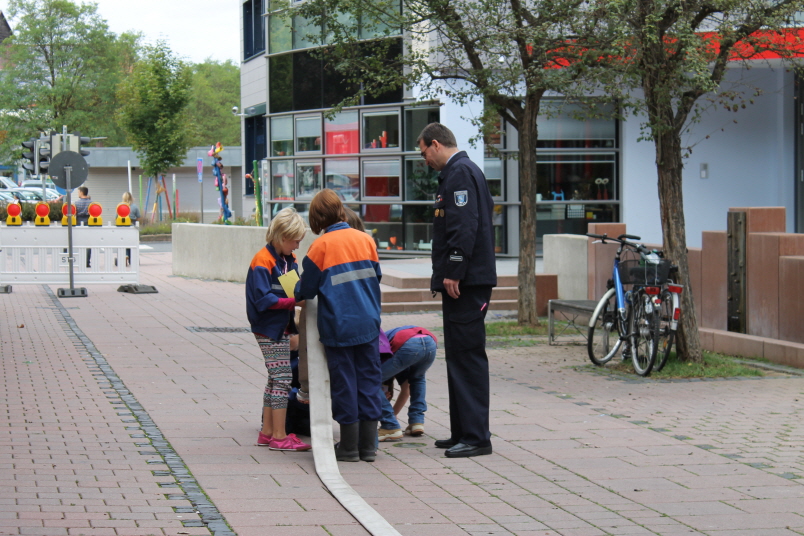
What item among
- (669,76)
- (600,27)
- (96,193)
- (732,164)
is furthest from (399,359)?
(96,193)

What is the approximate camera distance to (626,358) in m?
9.80

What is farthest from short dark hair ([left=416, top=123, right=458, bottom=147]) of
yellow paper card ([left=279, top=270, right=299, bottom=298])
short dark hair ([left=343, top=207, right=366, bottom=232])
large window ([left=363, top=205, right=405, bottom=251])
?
large window ([left=363, top=205, right=405, bottom=251])

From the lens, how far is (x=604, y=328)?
32.7 ft

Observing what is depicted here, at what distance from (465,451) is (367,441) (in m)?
0.60

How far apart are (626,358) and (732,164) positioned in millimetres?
12312

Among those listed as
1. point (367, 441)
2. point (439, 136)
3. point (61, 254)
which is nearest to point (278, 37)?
point (61, 254)

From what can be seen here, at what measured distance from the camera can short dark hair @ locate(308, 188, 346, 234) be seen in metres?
6.07

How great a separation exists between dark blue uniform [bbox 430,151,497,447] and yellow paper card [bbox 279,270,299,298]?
0.84 m

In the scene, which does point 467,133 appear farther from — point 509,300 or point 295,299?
point 295,299

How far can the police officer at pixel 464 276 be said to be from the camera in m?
5.98

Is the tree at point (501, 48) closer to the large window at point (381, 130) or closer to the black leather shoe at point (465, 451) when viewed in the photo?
the black leather shoe at point (465, 451)

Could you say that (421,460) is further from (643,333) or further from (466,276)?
(643,333)

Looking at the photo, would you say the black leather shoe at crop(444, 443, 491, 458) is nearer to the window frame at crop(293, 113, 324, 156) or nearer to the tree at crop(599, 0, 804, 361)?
the tree at crop(599, 0, 804, 361)

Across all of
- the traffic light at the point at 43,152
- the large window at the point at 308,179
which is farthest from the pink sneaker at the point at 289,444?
the traffic light at the point at 43,152
